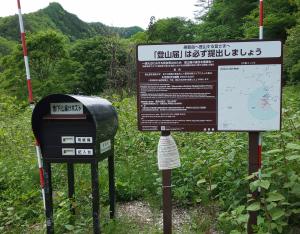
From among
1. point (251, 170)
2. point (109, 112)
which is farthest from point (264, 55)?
point (109, 112)

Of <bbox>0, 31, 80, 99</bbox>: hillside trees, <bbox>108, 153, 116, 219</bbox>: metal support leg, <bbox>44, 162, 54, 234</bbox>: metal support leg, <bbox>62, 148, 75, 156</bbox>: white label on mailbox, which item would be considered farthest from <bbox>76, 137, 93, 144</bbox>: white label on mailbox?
<bbox>0, 31, 80, 99</bbox>: hillside trees

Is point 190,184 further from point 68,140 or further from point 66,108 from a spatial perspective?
point 66,108

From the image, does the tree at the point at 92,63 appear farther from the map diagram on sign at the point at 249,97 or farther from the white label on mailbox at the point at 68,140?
the map diagram on sign at the point at 249,97

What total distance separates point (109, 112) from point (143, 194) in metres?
1.38

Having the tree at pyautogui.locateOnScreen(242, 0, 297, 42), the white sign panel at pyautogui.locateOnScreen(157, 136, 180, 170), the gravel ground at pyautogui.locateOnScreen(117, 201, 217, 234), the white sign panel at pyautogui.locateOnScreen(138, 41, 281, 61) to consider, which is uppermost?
the tree at pyautogui.locateOnScreen(242, 0, 297, 42)

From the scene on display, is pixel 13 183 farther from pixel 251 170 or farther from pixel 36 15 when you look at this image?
pixel 36 15

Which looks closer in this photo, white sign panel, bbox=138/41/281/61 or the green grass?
white sign panel, bbox=138/41/281/61

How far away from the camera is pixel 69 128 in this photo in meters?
3.77

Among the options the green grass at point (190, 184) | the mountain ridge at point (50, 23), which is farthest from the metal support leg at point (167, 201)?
the mountain ridge at point (50, 23)

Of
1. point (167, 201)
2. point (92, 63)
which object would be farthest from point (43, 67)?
point (167, 201)

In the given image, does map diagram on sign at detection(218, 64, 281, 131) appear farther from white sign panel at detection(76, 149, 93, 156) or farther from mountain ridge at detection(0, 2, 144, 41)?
mountain ridge at detection(0, 2, 144, 41)

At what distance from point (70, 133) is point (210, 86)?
1375mm

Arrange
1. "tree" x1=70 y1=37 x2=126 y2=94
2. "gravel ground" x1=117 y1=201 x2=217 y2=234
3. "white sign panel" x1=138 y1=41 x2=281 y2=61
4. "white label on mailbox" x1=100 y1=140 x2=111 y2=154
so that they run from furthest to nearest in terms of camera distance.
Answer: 1. "tree" x1=70 y1=37 x2=126 y2=94
2. "gravel ground" x1=117 y1=201 x2=217 y2=234
3. "white label on mailbox" x1=100 y1=140 x2=111 y2=154
4. "white sign panel" x1=138 y1=41 x2=281 y2=61

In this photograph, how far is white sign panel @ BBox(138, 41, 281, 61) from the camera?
3336 mm
